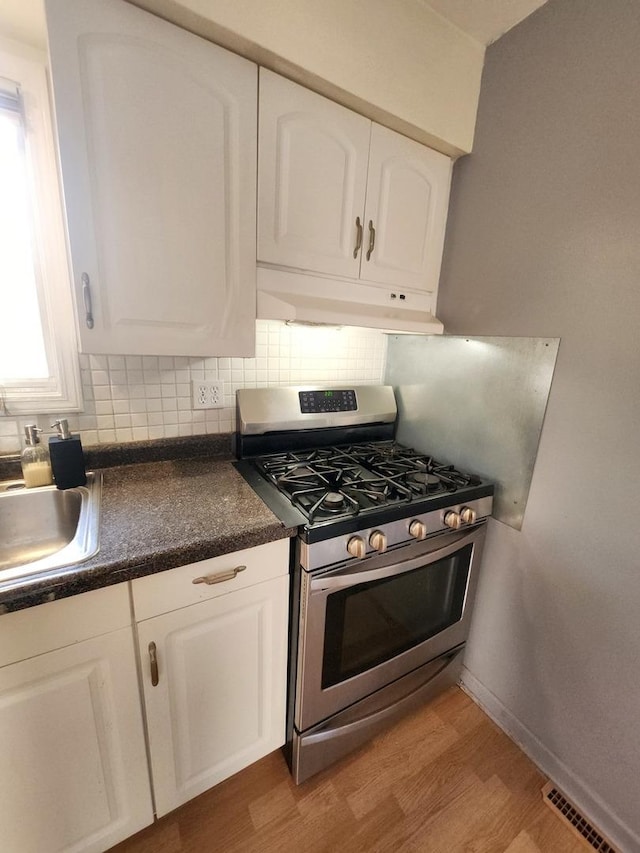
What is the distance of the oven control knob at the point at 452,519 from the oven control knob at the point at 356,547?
0.36 metres

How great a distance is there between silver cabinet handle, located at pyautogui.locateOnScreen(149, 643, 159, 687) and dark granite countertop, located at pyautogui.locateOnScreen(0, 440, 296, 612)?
0.22 meters

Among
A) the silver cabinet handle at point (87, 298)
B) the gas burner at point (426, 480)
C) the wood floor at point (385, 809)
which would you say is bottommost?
the wood floor at point (385, 809)

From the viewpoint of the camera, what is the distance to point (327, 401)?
5.16 ft

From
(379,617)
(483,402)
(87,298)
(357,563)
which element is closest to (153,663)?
(357,563)

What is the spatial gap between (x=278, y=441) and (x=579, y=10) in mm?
1581

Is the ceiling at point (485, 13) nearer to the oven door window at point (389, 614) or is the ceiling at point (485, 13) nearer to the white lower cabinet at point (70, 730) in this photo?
the oven door window at point (389, 614)

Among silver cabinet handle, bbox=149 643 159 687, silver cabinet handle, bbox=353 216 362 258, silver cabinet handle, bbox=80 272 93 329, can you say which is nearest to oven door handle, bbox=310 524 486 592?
silver cabinet handle, bbox=149 643 159 687

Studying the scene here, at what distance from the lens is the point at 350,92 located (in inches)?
38.7

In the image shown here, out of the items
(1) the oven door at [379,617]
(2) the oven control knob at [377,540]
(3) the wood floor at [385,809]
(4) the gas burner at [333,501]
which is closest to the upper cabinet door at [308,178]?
(4) the gas burner at [333,501]

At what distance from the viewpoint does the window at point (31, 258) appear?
966 mm

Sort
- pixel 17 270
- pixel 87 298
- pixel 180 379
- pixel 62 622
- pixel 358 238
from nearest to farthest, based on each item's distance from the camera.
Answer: pixel 62 622 → pixel 87 298 → pixel 17 270 → pixel 358 238 → pixel 180 379

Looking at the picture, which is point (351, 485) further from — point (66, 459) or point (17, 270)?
point (17, 270)

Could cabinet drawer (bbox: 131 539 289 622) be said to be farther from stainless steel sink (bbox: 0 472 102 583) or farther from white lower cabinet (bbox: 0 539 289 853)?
stainless steel sink (bbox: 0 472 102 583)

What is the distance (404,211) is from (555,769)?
1993mm
